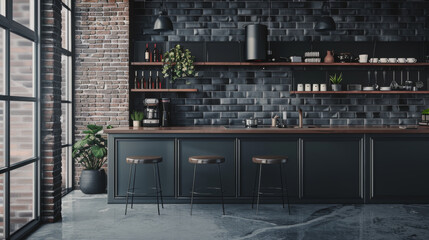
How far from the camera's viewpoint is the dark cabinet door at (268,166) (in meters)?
5.28

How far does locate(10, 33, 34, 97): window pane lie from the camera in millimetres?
3877

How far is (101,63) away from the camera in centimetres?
628

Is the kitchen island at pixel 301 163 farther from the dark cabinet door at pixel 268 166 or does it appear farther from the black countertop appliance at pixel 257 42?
the black countertop appliance at pixel 257 42

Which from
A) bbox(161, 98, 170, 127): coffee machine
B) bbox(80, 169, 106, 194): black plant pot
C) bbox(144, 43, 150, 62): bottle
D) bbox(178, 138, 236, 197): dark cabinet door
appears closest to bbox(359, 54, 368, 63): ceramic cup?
bbox(178, 138, 236, 197): dark cabinet door

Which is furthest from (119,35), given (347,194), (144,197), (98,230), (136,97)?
(347,194)

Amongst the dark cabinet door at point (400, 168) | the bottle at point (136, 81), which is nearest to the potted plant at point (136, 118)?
the bottle at point (136, 81)

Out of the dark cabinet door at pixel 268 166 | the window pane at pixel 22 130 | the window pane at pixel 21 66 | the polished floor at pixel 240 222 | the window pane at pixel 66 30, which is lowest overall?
the polished floor at pixel 240 222

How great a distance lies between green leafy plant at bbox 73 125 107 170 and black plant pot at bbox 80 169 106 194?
0.12 metres

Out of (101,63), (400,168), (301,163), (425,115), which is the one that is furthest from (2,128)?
(425,115)

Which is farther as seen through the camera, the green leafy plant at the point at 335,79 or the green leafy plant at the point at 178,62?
the green leafy plant at the point at 335,79

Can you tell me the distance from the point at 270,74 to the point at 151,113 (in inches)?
86.3

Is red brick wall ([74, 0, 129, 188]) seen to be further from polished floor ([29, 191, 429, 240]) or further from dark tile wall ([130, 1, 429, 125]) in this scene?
polished floor ([29, 191, 429, 240])

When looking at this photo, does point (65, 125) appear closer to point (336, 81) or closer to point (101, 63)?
point (101, 63)

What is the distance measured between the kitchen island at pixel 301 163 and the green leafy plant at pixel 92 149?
62cm
